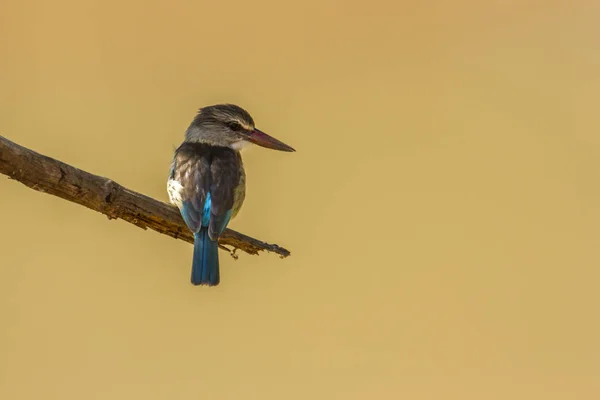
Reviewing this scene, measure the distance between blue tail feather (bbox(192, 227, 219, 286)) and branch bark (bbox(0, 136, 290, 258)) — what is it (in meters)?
0.11

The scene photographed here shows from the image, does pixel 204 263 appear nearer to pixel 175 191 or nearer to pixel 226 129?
pixel 175 191

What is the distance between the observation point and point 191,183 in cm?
343

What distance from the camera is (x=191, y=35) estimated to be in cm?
655

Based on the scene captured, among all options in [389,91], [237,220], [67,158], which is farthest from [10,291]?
[389,91]

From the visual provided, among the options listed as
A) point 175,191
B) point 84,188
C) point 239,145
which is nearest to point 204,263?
point 175,191

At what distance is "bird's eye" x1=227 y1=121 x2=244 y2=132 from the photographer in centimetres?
410

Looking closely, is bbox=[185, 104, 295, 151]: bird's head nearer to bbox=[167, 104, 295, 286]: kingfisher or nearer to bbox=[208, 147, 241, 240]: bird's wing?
bbox=[167, 104, 295, 286]: kingfisher

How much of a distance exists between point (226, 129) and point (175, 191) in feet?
2.42

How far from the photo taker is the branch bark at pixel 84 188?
8.41 feet

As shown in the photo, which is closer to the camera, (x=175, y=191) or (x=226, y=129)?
(x=175, y=191)

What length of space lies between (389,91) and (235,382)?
2.72 meters

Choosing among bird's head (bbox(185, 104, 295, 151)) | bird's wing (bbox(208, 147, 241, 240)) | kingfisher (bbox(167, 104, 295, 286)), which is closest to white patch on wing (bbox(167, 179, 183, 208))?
kingfisher (bbox(167, 104, 295, 286))

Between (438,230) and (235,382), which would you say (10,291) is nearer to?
(235,382)

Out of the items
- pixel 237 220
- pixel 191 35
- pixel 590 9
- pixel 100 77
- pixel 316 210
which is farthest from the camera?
pixel 590 9
